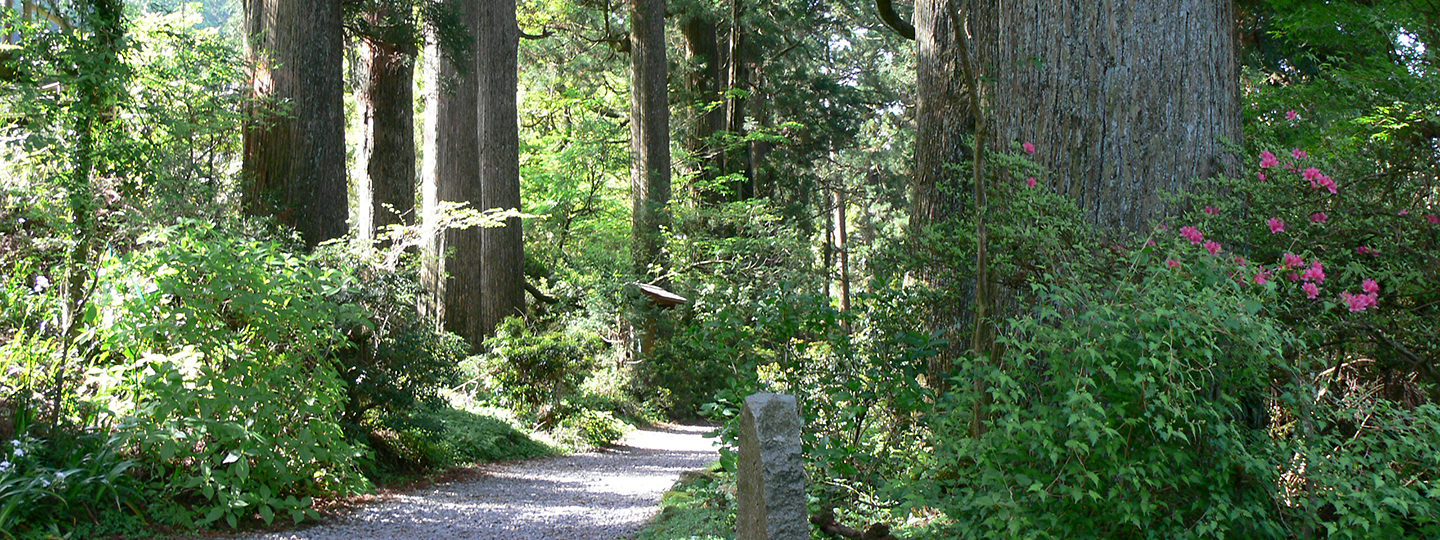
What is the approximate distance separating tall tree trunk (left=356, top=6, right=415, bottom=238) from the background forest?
0.04 m

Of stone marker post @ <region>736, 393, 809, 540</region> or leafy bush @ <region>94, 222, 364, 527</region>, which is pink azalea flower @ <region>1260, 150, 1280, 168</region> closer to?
stone marker post @ <region>736, 393, 809, 540</region>

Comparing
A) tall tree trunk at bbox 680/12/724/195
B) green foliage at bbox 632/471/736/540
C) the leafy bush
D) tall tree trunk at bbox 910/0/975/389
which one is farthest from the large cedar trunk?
tall tree trunk at bbox 680/12/724/195

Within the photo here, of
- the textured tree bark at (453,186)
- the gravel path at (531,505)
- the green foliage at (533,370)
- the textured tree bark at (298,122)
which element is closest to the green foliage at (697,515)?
the gravel path at (531,505)

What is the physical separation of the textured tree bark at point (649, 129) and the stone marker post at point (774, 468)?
42.9ft

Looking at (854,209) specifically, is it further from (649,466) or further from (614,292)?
(649,466)

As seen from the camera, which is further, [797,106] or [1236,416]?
[797,106]

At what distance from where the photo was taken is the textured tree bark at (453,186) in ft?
44.1

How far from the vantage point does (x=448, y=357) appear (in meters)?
8.41

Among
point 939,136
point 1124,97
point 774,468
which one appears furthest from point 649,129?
point 774,468

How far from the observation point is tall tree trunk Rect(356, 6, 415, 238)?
1152cm

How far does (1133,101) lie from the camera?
12.9 ft

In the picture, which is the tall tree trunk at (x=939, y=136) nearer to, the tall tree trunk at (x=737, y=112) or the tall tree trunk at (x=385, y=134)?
the tall tree trunk at (x=385, y=134)

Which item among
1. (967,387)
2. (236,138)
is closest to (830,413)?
(967,387)

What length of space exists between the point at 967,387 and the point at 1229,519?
921 mm
